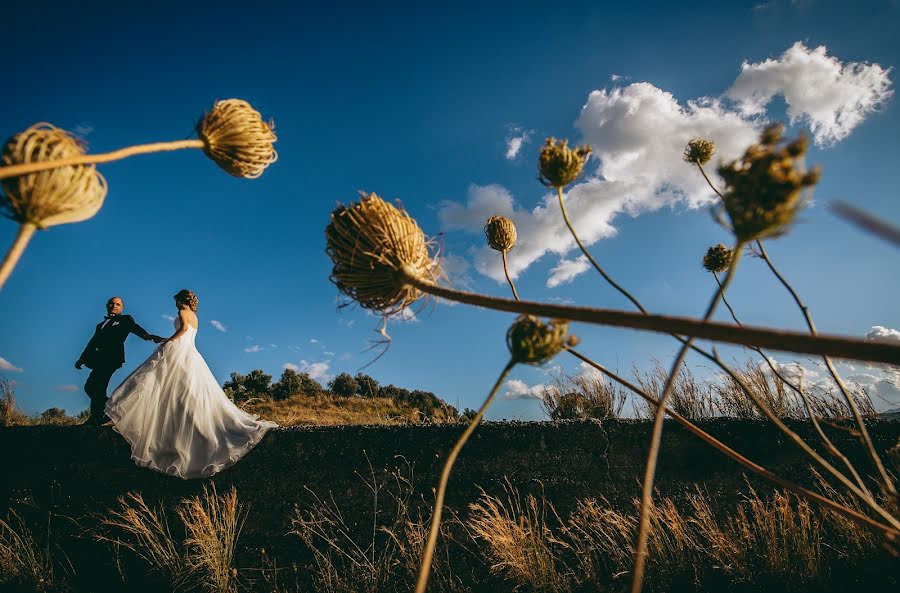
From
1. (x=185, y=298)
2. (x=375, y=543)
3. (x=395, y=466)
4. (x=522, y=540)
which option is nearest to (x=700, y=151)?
(x=522, y=540)

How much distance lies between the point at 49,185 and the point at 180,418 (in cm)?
553

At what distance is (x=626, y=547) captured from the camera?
11.4 feet

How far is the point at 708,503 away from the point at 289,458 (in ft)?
12.4

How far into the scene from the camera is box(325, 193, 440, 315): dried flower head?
862 millimetres

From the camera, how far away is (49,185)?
677mm

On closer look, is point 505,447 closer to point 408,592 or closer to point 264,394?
point 408,592

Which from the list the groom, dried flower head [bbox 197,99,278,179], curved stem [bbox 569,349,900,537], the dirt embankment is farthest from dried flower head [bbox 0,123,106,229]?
the groom

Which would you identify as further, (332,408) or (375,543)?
(332,408)

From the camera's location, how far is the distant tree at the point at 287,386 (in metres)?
11.5

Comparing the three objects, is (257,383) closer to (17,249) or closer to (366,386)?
(366,386)

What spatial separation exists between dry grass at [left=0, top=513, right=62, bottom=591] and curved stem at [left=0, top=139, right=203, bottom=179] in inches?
223

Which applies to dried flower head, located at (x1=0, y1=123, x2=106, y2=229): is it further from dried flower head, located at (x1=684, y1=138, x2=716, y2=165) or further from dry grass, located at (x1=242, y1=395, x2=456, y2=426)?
dry grass, located at (x1=242, y1=395, x2=456, y2=426)

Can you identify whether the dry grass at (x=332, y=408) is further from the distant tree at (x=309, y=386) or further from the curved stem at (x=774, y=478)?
the curved stem at (x=774, y=478)

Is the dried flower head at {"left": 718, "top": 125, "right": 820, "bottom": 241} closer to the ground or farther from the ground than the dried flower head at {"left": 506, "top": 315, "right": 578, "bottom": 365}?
farther from the ground
